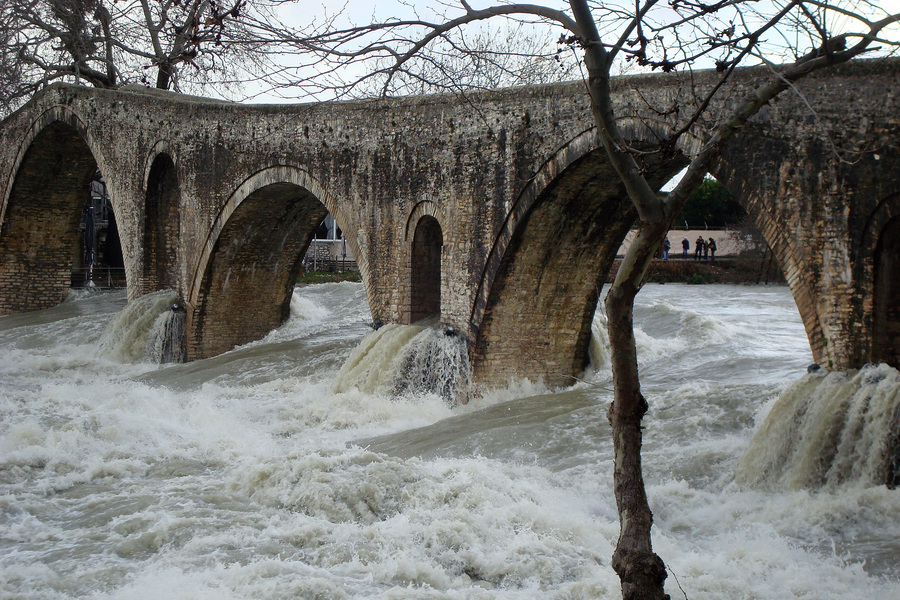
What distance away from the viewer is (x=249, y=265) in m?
14.5

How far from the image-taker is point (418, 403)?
33.1 ft

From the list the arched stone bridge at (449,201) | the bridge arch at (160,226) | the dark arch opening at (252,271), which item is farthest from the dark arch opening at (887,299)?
the bridge arch at (160,226)

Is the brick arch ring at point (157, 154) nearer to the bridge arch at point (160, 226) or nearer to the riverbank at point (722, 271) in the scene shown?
the bridge arch at point (160, 226)

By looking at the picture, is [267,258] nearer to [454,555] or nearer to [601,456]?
[601,456]

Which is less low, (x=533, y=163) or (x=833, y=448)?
(x=533, y=163)

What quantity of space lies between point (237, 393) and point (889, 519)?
7.79 meters

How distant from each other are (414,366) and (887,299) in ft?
17.2

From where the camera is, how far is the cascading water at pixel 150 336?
1430 cm

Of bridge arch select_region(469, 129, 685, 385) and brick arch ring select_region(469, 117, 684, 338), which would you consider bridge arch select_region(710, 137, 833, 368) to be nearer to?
brick arch ring select_region(469, 117, 684, 338)

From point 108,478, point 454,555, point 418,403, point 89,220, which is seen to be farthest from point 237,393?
point 89,220

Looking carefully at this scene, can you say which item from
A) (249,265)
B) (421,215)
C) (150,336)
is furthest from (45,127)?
(421,215)

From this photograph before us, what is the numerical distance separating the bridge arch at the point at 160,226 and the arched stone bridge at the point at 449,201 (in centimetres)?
3

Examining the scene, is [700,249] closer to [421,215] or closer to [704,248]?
[704,248]

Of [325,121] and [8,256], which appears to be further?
[8,256]
